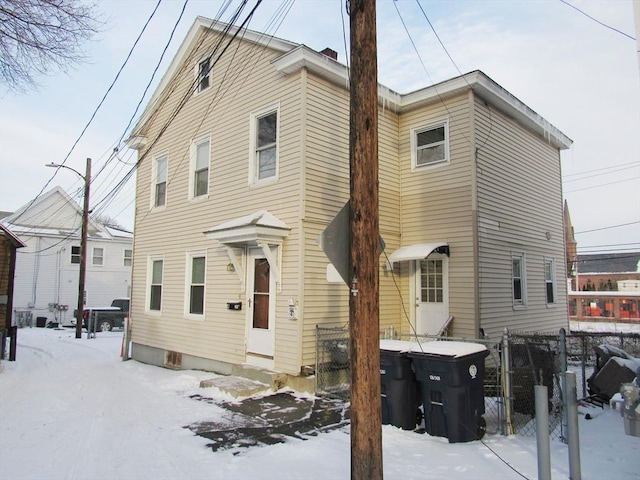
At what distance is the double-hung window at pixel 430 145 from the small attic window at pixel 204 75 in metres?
5.42

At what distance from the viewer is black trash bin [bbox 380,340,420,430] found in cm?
610

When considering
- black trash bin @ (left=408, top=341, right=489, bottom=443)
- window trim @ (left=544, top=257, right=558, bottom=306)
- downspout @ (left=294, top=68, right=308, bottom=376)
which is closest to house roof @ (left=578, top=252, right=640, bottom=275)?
window trim @ (left=544, top=257, right=558, bottom=306)

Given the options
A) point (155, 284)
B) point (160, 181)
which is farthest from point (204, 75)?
point (155, 284)

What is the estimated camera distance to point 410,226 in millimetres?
10977

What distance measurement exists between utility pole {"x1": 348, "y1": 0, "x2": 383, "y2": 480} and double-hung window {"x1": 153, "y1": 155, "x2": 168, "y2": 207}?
1022cm

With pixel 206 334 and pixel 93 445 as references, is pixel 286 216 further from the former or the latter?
pixel 93 445

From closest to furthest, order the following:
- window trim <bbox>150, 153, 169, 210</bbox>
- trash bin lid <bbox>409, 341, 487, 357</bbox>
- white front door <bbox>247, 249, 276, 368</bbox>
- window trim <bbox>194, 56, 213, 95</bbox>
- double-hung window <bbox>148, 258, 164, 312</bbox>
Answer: trash bin lid <bbox>409, 341, 487, 357</bbox>, white front door <bbox>247, 249, 276, 368</bbox>, window trim <bbox>194, 56, 213, 95</bbox>, double-hung window <bbox>148, 258, 164, 312</bbox>, window trim <bbox>150, 153, 169, 210</bbox>

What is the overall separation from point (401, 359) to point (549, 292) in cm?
876

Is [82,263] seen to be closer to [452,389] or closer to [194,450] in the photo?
[194,450]

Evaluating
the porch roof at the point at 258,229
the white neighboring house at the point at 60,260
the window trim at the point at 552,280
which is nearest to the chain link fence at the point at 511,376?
the porch roof at the point at 258,229

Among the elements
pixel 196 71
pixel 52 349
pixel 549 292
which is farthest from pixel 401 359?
pixel 52 349

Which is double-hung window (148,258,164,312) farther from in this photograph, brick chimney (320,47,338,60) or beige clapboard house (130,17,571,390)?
brick chimney (320,47,338,60)

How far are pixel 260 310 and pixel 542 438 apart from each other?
255 inches

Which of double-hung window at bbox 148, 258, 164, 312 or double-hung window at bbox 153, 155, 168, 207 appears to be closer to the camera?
double-hung window at bbox 148, 258, 164, 312
